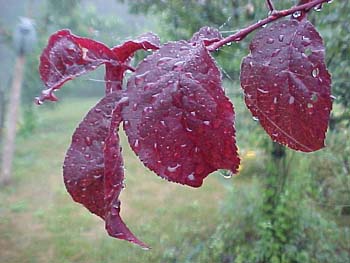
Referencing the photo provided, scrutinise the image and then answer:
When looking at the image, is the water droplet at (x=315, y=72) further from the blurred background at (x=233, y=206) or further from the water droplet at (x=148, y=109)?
the blurred background at (x=233, y=206)

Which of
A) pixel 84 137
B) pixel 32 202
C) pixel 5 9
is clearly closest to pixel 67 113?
pixel 5 9

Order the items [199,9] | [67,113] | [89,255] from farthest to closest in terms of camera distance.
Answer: [67,113] → [89,255] → [199,9]

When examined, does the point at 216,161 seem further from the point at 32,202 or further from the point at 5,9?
the point at 5,9

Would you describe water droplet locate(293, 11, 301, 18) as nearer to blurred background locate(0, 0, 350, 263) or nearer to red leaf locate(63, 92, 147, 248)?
red leaf locate(63, 92, 147, 248)

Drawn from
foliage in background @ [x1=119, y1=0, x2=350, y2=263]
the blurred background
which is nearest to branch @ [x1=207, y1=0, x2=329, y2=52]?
the blurred background

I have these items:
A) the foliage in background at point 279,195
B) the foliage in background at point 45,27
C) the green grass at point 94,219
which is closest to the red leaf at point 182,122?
the foliage in background at point 279,195

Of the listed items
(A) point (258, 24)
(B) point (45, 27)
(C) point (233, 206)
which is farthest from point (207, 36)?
(B) point (45, 27)
